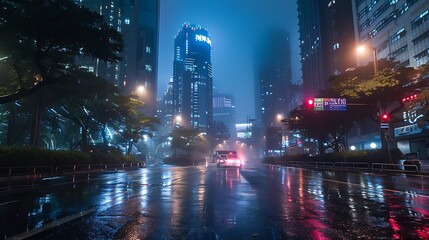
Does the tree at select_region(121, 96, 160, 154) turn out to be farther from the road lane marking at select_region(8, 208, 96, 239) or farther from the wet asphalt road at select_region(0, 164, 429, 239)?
the road lane marking at select_region(8, 208, 96, 239)

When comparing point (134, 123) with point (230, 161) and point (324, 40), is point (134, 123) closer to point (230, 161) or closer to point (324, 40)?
point (230, 161)

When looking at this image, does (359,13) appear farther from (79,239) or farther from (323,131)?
(79,239)

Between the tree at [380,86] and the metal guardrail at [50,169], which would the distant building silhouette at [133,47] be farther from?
the tree at [380,86]

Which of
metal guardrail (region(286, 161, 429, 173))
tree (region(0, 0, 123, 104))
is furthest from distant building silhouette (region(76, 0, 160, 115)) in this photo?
tree (region(0, 0, 123, 104))

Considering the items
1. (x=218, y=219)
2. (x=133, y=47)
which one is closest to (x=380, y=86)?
(x=218, y=219)

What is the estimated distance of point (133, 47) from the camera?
15462cm

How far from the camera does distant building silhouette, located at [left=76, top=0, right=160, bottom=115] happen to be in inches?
5011

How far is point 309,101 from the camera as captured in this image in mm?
29734

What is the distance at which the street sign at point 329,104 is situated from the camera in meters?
31.0

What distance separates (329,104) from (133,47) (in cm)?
13747

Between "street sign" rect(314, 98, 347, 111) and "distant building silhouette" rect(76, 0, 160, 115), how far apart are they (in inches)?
3709

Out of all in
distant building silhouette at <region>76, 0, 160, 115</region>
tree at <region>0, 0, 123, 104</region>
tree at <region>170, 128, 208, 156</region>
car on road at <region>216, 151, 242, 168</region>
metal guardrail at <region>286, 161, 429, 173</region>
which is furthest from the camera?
distant building silhouette at <region>76, 0, 160, 115</region>

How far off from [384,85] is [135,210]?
96.2ft

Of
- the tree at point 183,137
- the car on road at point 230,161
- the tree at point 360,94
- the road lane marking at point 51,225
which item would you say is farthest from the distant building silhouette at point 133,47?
the road lane marking at point 51,225
